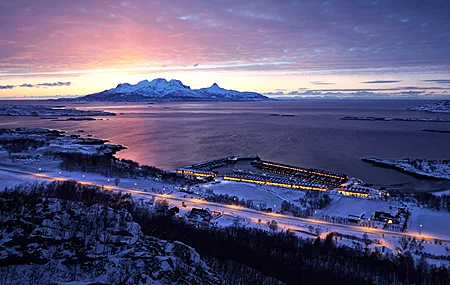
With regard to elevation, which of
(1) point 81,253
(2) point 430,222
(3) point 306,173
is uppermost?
(1) point 81,253

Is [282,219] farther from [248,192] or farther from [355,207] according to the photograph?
[355,207]

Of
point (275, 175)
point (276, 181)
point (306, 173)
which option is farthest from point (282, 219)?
point (306, 173)

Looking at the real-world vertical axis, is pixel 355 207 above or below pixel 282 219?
below

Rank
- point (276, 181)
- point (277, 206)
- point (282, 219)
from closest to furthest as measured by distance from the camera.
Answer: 1. point (282, 219)
2. point (277, 206)
3. point (276, 181)

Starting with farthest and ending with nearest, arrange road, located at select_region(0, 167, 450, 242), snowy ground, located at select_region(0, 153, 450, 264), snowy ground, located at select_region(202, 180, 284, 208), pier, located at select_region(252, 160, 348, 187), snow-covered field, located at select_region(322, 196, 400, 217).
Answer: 1. pier, located at select_region(252, 160, 348, 187)
2. snowy ground, located at select_region(202, 180, 284, 208)
3. snow-covered field, located at select_region(322, 196, 400, 217)
4. road, located at select_region(0, 167, 450, 242)
5. snowy ground, located at select_region(0, 153, 450, 264)

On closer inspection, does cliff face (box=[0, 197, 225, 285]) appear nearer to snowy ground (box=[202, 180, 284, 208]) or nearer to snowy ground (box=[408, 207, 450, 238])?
snowy ground (box=[202, 180, 284, 208])

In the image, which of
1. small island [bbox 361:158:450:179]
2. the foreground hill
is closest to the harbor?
small island [bbox 361:158:450:179]

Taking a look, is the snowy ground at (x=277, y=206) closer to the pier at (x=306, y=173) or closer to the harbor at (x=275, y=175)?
the harbor at (x=275, y=175)
